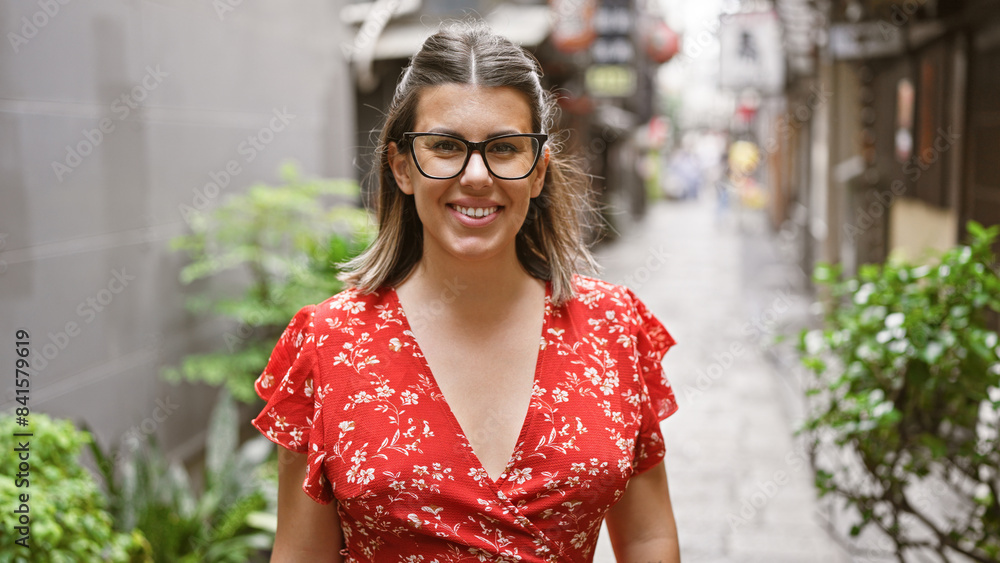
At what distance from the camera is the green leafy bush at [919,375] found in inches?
105

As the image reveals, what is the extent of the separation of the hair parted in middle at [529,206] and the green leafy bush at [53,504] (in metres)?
1.29

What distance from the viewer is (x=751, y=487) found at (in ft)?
18.6

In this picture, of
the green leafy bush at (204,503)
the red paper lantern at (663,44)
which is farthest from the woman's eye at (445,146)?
the red paper lantern at (663,44)

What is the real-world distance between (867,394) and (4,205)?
378 cm

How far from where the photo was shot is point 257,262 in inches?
228

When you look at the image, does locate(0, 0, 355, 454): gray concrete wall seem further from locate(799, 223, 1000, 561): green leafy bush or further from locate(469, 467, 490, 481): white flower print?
locate(799, 223, 1000, 561): green leafy bush

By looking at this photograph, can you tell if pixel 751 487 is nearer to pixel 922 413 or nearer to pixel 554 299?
pixel 922 413

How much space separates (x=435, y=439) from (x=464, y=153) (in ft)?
1.84

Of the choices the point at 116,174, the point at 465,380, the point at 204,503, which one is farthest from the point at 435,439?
the point at 116,174

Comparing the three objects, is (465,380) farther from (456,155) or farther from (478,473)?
(456,155)

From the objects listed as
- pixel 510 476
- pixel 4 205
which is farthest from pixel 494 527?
pixel 4 205

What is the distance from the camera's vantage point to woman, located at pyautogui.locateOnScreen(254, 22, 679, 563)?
170cm

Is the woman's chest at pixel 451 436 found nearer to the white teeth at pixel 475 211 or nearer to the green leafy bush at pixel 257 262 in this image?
the white teeth at pixel 475 211

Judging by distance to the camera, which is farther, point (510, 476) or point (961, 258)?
point (961, 258)
